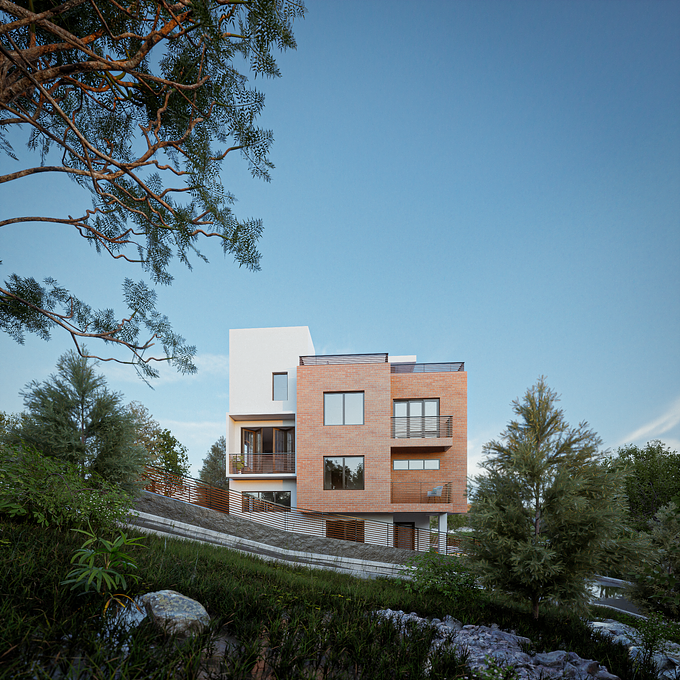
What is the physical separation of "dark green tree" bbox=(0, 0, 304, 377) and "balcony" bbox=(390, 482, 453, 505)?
1456 centimetres

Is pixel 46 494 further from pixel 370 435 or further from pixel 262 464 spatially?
pixel 262 464

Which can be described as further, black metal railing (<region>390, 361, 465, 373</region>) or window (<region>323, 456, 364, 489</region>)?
black metal railing (<region>390, 361, 465, 373</region>)

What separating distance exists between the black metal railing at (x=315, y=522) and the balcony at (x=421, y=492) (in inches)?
52.0

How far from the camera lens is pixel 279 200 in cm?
1279

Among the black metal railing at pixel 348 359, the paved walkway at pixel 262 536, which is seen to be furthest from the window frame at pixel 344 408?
the paved walkway at pixel 262 536

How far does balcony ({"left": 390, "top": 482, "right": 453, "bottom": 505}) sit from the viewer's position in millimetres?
19281

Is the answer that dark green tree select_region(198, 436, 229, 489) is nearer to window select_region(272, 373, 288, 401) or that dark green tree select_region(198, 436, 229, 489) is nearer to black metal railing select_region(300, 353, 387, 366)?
window select_region(272, 373, 288, 401)

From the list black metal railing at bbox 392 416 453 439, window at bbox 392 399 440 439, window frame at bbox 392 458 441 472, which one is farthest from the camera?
window frame at bbox 392 458 441 472

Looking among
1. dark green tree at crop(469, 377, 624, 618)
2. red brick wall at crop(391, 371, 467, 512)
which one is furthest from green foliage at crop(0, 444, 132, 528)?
red brick wall at crop(391, 371, 467, 512)

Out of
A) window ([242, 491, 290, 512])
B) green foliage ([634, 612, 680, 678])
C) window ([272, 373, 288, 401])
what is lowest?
window ([242, 491, 290, 512])

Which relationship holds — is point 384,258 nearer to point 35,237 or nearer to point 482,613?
point 35,237

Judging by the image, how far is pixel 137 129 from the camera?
7.99m

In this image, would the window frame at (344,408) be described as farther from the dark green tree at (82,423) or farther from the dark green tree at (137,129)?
the dark green tree at (137,129)

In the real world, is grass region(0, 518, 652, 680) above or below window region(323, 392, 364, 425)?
below
